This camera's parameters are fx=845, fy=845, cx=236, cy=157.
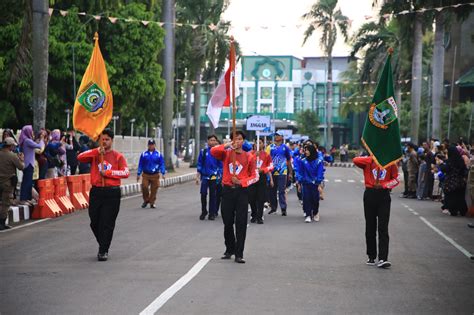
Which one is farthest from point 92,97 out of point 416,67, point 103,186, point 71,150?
point 416,67

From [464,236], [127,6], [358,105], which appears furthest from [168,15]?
[358,105]

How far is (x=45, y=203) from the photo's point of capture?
60.0 ft

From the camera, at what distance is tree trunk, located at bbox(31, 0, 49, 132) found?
71.8ft

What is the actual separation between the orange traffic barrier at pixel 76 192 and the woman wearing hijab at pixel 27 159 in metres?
1.63

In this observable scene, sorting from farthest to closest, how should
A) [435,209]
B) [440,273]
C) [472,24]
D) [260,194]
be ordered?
1. [472,24]
2. [435,209]
3. [260,194]
4. [440,273]

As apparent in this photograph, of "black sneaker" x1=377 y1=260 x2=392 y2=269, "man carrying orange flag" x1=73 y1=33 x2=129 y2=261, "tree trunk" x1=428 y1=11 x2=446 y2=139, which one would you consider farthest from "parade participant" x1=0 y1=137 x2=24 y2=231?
"tree trunk" x1=428 y1=11 x2=446 y2=139

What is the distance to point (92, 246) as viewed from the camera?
12.9m

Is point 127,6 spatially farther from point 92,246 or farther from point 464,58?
point 464,58

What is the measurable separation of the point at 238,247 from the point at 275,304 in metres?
3.06

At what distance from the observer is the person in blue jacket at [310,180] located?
17.8 metres

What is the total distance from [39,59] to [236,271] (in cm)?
1368

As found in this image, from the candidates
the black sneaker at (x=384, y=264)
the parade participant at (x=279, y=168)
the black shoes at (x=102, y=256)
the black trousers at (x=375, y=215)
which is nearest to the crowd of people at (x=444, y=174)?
the parade participant at (x=279, y=168)

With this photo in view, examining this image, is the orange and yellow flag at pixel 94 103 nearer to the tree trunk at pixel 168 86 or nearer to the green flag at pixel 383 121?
the green flag at pixel 383 121

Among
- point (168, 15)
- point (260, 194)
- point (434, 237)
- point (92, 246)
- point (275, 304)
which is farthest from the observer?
point (168, 15)
